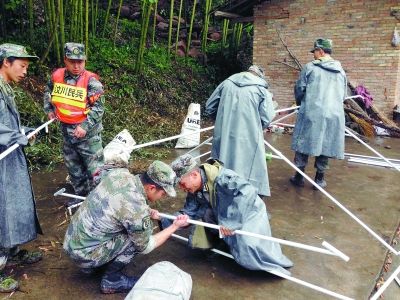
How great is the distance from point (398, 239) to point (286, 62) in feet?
20.6

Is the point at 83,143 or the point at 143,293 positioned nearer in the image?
the point at 143,293

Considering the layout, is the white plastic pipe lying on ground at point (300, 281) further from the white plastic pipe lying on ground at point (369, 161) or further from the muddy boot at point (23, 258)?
the white plastic pipe lying on ground at point (369, 161)

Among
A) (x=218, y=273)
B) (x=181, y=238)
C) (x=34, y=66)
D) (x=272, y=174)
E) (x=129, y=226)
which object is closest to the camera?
(x=129, y=226)

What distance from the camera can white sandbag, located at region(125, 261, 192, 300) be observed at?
7.06 ft

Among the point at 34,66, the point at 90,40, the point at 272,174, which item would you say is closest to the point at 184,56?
the point at 90,40

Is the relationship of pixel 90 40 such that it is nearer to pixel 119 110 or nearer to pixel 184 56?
pixel 119 110

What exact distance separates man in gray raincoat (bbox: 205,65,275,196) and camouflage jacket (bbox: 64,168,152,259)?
→ 151 centimetres

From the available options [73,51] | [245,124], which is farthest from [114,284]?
[73,51]

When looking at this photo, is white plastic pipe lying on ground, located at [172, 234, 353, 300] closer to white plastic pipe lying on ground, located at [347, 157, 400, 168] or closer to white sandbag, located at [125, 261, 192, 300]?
white sandbag, located at [125, 261, 192, 300]

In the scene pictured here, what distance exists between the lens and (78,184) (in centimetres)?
405

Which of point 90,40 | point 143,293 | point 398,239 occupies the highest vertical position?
point 90,40

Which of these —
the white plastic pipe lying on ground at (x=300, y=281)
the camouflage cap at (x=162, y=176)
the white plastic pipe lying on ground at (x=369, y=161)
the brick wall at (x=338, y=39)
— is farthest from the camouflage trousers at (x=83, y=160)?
the brick wall at (x=338, y=39)

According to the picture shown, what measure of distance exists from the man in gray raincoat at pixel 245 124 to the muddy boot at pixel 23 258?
6.25 feet

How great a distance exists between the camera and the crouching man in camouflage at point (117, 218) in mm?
2379
